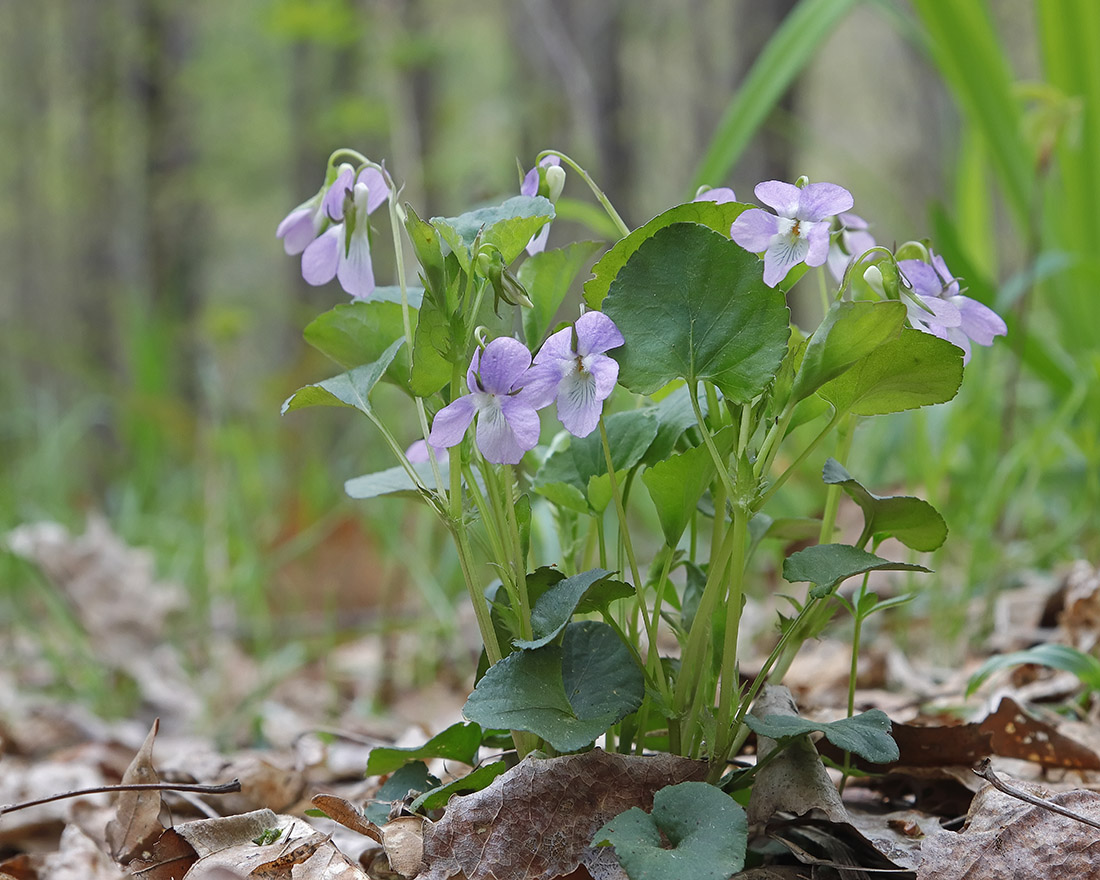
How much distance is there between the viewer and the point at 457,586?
98.0 inches

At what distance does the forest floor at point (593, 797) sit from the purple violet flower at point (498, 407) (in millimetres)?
256

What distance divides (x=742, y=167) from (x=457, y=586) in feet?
5.35

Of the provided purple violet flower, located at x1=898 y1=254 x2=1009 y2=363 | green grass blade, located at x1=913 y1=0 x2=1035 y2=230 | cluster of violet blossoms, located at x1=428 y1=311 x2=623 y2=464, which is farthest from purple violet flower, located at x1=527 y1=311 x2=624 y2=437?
green grass blade, located at x1=913 y1=0 x2=1035 y2=230

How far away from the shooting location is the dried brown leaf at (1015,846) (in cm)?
73

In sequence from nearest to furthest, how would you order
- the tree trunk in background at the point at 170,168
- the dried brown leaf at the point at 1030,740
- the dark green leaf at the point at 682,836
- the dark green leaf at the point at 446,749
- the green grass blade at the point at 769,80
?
the dark green leaf at the point at 682,836 < the dark green leaf at the point at 446,749 < the dried brown leaf at the point at 1030,740 < the green grass blade at the point at 769,80 < the tree trunk in background at the point at 170,168

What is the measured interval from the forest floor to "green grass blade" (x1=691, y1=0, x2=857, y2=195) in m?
0.88

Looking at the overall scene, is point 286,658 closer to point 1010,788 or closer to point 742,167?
point 1010,788

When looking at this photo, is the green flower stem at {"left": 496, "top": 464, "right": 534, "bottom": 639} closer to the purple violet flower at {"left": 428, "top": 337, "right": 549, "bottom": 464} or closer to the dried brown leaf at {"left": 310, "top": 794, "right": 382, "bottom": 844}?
the purple violet flower at {"left": 428, "top": 337, "right": 549, "bottom": 464}

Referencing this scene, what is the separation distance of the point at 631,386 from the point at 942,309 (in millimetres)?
236

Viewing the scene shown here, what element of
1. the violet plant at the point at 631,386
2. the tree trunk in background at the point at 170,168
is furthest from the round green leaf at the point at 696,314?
the tree trunk in background at the point at 170,168

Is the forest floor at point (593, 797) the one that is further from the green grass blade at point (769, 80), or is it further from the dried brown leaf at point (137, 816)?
the green grass blade at point (769, 80)

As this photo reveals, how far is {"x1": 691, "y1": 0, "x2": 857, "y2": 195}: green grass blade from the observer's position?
1756mm

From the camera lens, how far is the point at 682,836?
2.25 feet

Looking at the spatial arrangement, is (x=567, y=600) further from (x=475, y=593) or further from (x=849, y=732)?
(x=849, y=732)
